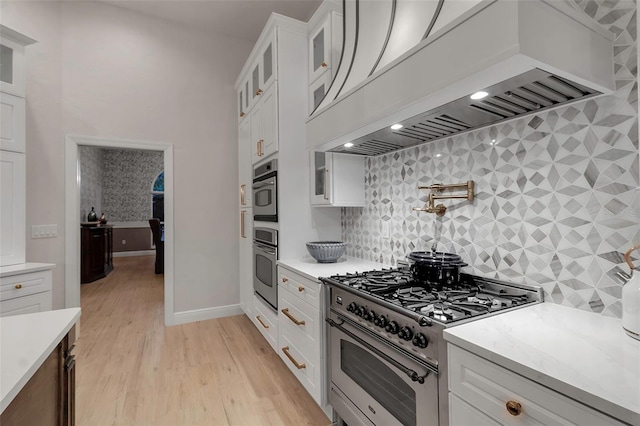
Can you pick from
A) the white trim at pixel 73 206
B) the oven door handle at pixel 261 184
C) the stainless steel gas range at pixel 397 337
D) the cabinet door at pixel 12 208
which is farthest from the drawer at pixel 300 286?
the white trim at pixel 73 206

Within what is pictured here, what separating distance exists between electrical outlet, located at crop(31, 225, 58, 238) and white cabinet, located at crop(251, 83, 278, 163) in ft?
6.81

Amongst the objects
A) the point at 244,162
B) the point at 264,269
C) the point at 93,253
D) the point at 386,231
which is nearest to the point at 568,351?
the point at 386,231

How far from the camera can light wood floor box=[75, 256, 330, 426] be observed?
189 cm

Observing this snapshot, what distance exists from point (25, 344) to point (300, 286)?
1331 mm

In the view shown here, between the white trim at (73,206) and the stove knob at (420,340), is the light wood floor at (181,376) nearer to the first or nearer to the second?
the white trim at (73,206)

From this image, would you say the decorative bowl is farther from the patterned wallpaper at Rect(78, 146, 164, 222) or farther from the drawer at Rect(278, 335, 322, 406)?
the patterned wallpaper at Rect(78, 146, 164, 222)

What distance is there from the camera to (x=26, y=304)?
239cm

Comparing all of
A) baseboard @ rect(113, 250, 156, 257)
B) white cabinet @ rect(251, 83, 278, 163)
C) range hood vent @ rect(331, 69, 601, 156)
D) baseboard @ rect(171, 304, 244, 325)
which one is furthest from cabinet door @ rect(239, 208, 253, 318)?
baseboard @ rect(113, 250, 156, 257)

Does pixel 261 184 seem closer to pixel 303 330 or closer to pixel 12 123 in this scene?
pixel 303 330

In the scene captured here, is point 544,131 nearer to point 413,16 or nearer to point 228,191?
point 413,16

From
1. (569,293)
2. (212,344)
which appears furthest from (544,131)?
(212,344)

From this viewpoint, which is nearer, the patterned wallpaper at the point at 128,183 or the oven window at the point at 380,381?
the oven window at the point at 380,381

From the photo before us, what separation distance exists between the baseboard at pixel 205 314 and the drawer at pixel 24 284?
1.28 metres

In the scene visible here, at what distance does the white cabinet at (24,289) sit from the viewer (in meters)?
2.26
